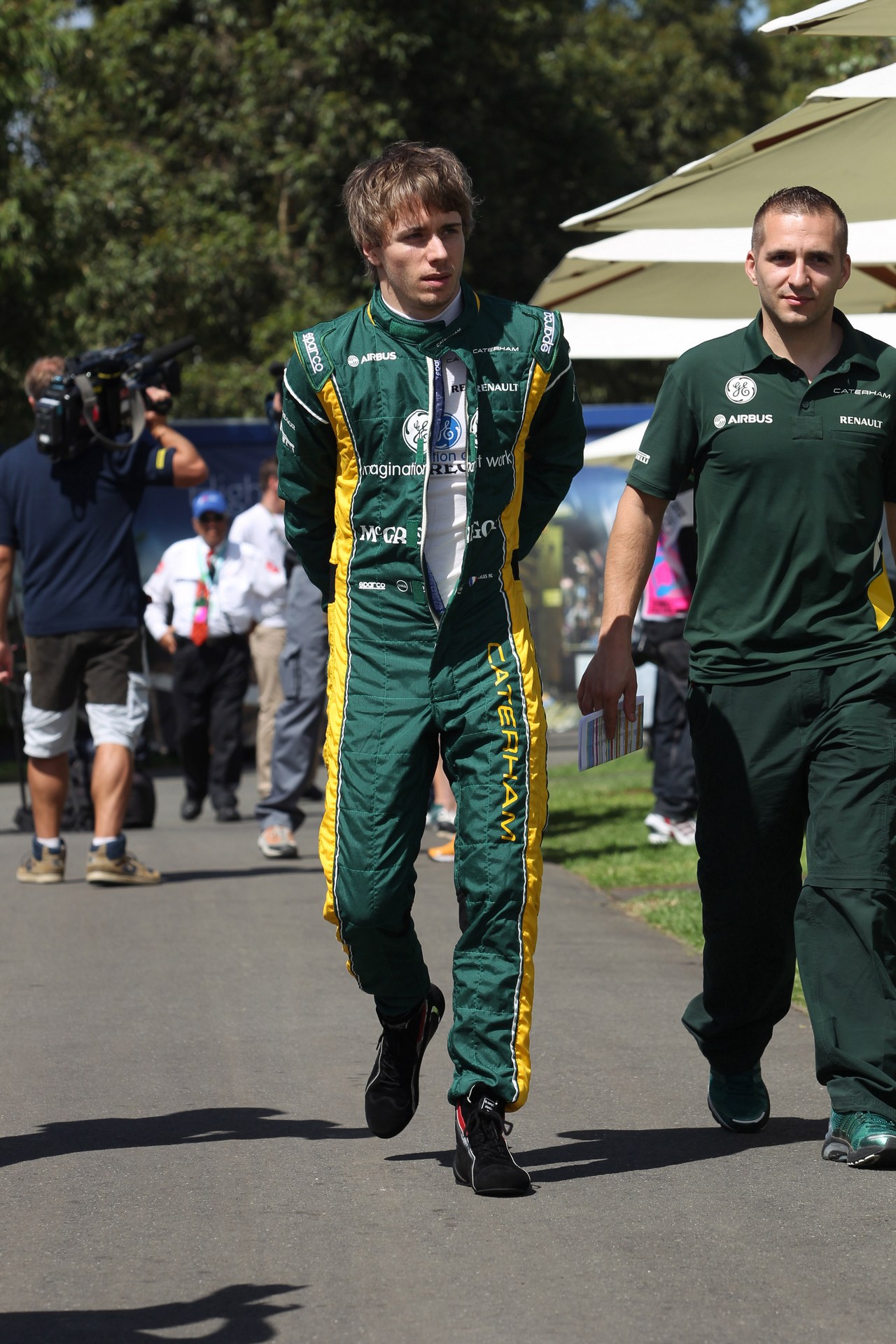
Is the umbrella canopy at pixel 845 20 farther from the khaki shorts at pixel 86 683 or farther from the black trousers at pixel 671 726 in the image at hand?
the khaki shorts at pixel 86 683

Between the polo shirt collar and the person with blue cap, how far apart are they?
836 cm

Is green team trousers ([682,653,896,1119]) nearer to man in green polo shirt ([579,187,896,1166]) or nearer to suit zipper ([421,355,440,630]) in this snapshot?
man in green polo shirt ([579,187,896,1166])

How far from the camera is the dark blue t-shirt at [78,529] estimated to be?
8859 mm

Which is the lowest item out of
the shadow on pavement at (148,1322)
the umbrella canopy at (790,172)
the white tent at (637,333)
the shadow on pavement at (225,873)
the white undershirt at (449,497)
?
the shadow on pavement at (225,873)

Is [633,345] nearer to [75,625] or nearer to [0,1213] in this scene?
[75,625]

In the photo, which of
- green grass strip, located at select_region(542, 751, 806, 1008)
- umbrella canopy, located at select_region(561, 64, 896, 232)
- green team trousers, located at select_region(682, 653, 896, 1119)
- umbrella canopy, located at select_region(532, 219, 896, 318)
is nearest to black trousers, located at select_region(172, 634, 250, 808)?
green grass strip, located at select_region(542, 751, 806, 1008)

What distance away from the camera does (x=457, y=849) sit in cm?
416

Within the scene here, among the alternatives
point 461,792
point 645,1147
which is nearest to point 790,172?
point 461,792

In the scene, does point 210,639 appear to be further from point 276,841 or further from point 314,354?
point 314,354

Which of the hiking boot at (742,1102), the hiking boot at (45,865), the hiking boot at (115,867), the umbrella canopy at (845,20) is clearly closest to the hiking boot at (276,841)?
the hiking boot at (115,867)

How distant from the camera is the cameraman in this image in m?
8.87

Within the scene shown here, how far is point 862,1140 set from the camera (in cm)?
420

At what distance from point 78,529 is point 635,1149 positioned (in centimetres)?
521

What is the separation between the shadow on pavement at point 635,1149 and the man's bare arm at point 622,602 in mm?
934
